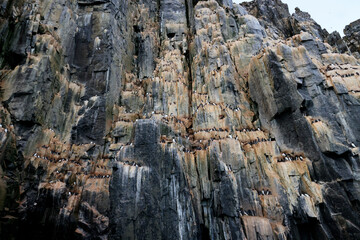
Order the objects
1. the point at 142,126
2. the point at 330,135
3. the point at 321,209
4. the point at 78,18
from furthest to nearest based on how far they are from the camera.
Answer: the point at 78,18 < the point at 142,126 < the point at 330,135 < the point at 321,209

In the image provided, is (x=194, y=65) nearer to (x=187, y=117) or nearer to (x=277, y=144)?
(x=187, y=117)

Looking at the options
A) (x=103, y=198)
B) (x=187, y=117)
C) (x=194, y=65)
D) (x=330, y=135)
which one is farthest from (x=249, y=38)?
(x=103, y=198)

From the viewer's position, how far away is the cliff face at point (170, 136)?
79.7 feet

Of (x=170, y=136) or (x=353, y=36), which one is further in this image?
(x=353, y=36)

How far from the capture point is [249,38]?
137ft

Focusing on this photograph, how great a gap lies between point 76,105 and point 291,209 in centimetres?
3285

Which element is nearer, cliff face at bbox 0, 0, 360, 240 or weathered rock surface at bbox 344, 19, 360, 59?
cliff face at bbox 0, 0, 360, 240

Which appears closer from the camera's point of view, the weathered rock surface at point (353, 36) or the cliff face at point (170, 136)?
the cliff face at point (170, 136)

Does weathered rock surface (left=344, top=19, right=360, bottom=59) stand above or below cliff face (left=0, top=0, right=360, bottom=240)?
above

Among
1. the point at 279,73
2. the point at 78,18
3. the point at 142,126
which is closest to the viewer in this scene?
the point at 142,126

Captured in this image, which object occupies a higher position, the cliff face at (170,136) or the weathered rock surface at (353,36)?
the weathered rock surface at (353,36)

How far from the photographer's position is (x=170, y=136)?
Answer: 30469mm

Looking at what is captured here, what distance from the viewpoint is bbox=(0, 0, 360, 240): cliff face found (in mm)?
24281

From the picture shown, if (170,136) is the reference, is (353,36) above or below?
above
